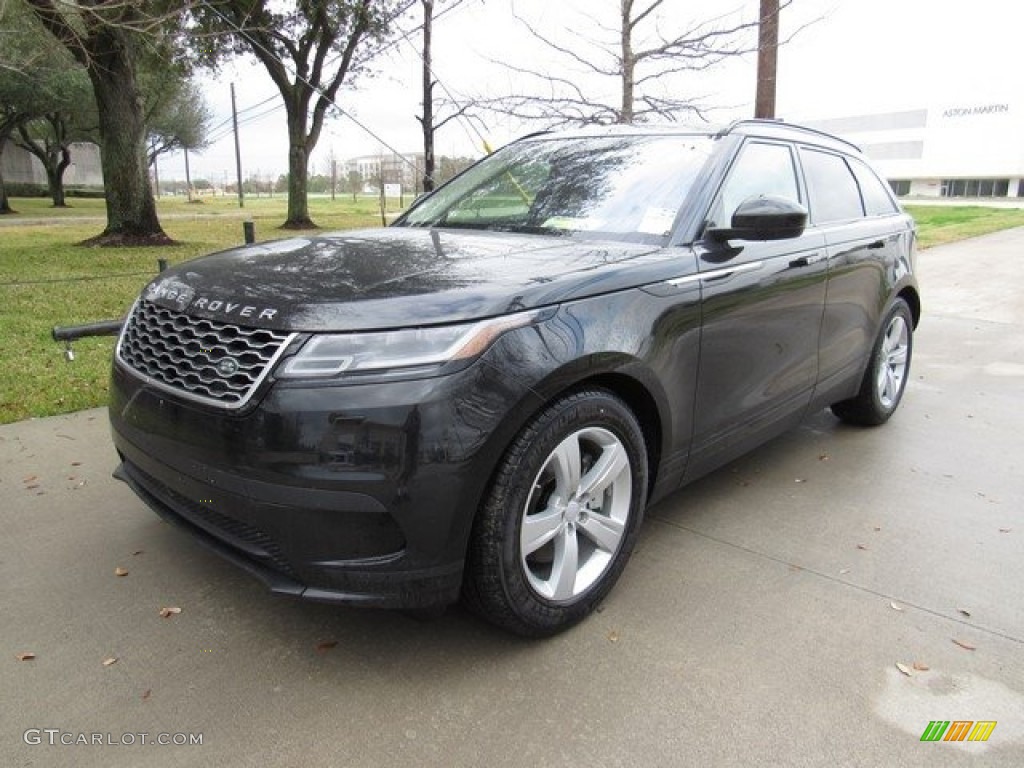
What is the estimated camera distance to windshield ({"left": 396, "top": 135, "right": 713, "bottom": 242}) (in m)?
3.22

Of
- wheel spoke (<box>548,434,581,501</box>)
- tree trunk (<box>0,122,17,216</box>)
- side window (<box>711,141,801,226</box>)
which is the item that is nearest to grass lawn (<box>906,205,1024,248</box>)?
side window (<box>711,141,801,226</box>)

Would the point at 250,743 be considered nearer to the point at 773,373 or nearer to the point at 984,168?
the point at 773,373

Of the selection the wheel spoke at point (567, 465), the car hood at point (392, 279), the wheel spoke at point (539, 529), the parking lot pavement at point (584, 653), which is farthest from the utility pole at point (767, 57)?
the wheel spoke at point (539, 529)

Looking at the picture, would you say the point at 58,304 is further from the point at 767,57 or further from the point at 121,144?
the point at 767,57

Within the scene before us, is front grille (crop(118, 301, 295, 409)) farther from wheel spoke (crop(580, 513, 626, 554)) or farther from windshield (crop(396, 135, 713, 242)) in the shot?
windshield (crop(396, 135, 713, 242))

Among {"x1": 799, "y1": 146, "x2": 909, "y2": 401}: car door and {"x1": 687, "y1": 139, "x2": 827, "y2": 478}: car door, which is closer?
{"x1": 687, "y1": 139, "x2": 827, "y2": 478}: car door

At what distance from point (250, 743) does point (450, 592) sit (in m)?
0.68

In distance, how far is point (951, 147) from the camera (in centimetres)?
7744

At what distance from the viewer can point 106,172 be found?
14.2 m

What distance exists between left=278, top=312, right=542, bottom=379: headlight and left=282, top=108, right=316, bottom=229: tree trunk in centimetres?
1988

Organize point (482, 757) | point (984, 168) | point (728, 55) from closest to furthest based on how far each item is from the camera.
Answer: point (482, 757) → point (728, 55) → point (984, 168)

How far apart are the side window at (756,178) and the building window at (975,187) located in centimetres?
8539

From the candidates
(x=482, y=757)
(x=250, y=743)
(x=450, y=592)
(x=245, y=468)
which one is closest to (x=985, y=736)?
(x=482, y=757)

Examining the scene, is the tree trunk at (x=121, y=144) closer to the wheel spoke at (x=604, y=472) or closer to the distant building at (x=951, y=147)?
the wheel spoke at (x=604, y=472)
